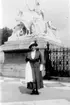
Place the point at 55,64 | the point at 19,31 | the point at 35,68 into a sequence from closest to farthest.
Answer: the point at 35,68 → the point at 55,64 → the point at 19,31

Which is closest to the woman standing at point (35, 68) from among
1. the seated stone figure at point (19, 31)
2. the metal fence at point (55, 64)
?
the metal fence at point (55, 64)

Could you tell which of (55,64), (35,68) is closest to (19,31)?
(55,64)

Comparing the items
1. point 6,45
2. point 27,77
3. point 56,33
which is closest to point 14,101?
point 27,77

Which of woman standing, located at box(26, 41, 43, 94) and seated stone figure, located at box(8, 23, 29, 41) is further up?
seated stone figure, located at box(8, 23, 29, 41)

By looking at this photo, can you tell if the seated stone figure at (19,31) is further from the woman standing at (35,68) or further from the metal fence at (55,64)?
the woman standing at (35,68)

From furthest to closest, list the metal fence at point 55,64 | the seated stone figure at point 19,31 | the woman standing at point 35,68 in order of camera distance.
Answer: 1. the seated stone figure at point 19,31
2. the metal fence at point 55,64
3. the woman standing at point 35,68

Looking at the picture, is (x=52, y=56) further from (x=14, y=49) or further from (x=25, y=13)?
(x=25, y=13)

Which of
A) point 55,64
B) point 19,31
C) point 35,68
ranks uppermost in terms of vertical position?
point 19,31

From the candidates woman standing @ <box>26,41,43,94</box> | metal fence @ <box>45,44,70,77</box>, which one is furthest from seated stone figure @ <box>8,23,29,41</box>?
woman standing @ <box>26,41,43,94</box>

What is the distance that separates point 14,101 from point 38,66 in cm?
166

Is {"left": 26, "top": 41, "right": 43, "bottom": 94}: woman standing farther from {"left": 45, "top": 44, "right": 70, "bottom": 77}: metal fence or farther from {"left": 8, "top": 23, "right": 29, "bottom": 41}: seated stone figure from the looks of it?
{"left": 8, "top": 23, "right": 29, "bottom": 41}: seated stone figure

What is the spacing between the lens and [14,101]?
5895 millimetres

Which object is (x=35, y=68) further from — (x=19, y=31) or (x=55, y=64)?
(x=19, y=31)

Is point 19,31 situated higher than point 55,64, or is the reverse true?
point 19,31
